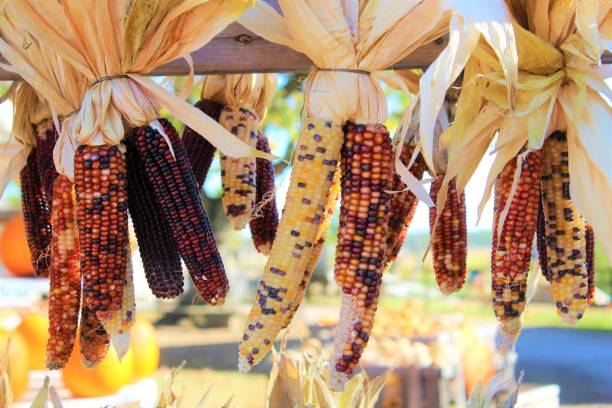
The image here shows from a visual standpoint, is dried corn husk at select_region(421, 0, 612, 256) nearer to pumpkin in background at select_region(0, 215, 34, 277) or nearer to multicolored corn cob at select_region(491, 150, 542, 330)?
multicolored corn cob at select_region(491, 150, 542, 330)

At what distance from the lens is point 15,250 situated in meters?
6.00

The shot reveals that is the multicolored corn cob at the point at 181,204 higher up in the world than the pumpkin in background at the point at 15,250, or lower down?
higher up

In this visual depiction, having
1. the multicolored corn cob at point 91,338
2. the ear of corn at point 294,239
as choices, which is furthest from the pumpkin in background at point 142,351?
the ear of corn at point 294,239

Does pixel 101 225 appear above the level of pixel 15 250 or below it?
above

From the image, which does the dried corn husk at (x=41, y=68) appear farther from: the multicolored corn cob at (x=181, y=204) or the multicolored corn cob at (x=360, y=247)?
the multicolored corn cob at (x=360, y=247)

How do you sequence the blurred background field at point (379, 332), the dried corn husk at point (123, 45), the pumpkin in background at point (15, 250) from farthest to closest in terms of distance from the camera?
the pumpkin in background at point (15, 250) < the blurred background field at point (379, 332) < the dried corn husk at point (123, 45)

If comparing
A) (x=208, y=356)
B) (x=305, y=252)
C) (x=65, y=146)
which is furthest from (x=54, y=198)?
(x=208, y=356)

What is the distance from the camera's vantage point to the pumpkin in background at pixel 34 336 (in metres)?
4.23

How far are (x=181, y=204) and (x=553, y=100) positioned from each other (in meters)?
1.11

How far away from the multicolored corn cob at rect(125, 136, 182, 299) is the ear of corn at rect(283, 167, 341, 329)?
1.16 feet

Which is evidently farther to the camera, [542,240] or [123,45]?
[542,240]

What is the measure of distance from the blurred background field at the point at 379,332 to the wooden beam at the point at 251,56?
16cm

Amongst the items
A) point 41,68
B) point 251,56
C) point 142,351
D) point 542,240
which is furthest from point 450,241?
point 142,351

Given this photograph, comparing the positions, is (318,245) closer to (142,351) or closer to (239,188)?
(239,188)
